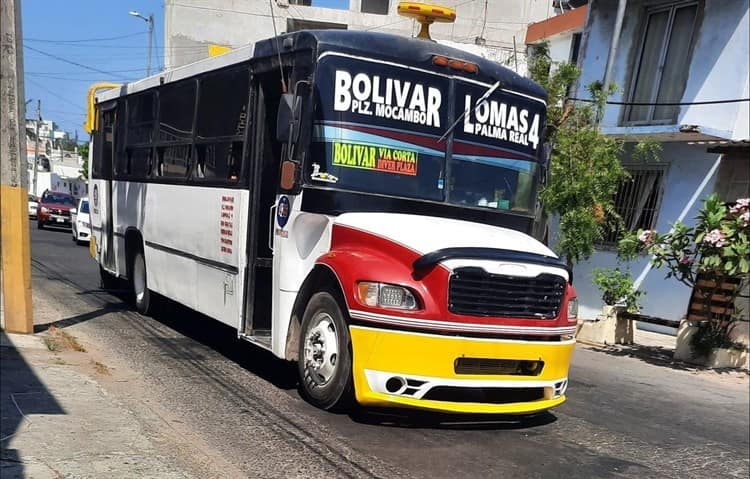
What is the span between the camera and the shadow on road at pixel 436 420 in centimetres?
498

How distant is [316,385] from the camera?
5035 millimetres

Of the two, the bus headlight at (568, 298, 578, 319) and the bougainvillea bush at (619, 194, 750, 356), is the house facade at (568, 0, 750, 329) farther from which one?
the bus headlight at (568, 298, 578, 319)

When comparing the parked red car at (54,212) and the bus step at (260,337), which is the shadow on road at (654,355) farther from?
the parked red car at (54,212)

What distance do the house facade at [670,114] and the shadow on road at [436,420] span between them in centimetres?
811

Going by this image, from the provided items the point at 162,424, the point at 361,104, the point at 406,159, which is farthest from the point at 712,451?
the point at 162,424

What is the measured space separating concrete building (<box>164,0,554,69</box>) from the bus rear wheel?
109 inches

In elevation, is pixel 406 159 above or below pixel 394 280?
above

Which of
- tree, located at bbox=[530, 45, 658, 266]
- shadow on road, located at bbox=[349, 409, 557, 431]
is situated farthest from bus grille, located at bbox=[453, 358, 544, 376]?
tree, located at bbox=[530, 45, 658, 266]

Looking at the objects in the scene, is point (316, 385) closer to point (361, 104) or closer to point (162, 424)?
point (162, 424)

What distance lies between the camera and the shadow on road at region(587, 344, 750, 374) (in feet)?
32.3

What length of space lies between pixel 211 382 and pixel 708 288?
8168mm

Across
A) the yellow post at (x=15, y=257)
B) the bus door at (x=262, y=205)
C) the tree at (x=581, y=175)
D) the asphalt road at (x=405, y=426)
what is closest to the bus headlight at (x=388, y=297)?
the asphalt road at (x=405, y=426)

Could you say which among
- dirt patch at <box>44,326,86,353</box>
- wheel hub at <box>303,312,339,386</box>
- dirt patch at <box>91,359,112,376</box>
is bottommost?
dirt patch at <box>44,326,86,353</box>

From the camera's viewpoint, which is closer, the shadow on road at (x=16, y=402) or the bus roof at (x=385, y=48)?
the shadow on road at (x=16, y=402)
